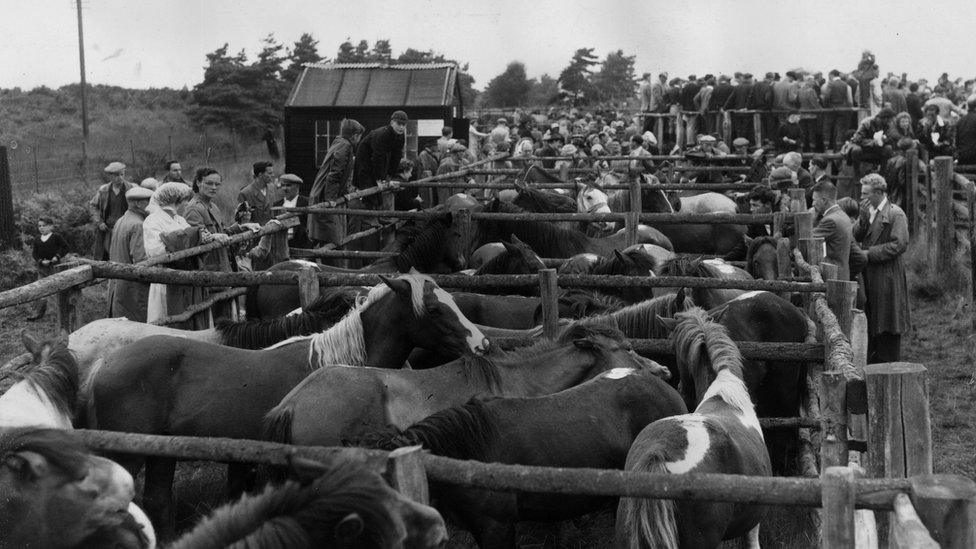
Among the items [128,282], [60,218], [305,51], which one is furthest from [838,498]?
[305,51]

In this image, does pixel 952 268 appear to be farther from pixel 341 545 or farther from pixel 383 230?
pixel 341 545

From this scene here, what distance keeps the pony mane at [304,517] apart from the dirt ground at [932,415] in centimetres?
277

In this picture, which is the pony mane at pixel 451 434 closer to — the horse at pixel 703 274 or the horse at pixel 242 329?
the horse at pixel 242 329

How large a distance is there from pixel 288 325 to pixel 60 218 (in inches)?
532

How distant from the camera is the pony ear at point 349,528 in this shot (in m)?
2.49

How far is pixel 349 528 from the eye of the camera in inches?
98.6

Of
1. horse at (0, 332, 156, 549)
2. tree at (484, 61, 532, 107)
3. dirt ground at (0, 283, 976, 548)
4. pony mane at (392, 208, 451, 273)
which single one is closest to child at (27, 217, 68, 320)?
dirt ground at (0, 283, 976, 548)

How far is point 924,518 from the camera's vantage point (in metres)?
2.54

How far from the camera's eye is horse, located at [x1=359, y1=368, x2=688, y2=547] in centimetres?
441

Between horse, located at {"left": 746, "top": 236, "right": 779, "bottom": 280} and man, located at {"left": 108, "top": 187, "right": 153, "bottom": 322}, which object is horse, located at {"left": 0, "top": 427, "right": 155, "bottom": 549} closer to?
man, located at {"left": 108, "top": 187, "right": 153, "bottom": 322}

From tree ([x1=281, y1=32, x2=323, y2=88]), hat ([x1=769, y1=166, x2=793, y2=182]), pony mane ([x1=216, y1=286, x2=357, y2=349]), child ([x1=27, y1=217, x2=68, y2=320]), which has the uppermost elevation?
tree ([x1=281, y1=32, x2=323, y2=88])

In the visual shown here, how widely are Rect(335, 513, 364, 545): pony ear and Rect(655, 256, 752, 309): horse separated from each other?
5.69 m

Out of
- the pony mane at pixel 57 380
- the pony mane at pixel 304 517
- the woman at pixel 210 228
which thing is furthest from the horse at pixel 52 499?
the woman at pixel 210 228

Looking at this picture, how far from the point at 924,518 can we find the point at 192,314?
Answer: 19.9 feet
